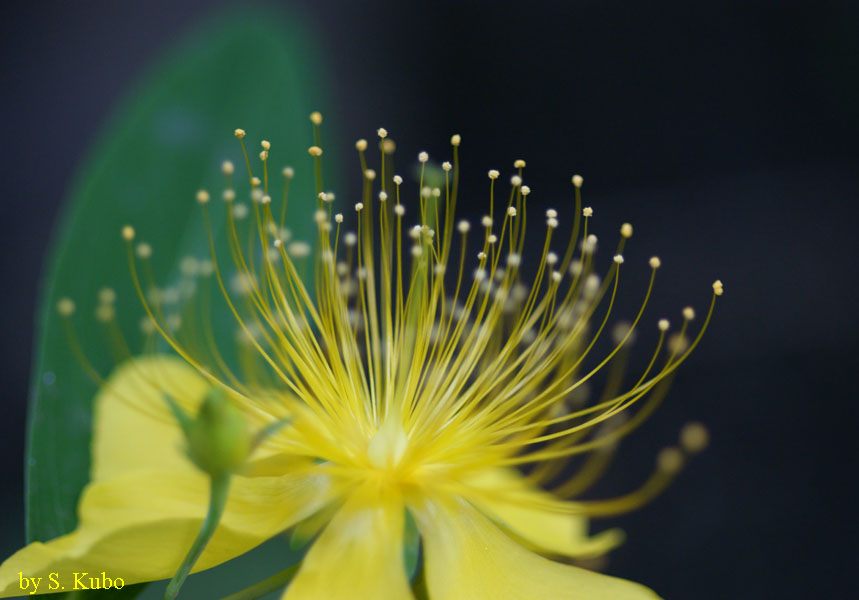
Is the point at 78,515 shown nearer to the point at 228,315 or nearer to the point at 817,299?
the point at 228,315

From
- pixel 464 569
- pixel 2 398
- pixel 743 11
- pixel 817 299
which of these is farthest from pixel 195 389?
pixel 743 11

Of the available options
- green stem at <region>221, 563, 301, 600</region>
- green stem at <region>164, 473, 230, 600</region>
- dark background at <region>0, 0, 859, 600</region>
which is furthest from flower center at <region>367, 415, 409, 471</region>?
dark background at <region>0, 0, 859, 600</region>

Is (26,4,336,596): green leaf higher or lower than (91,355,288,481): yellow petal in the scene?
higher

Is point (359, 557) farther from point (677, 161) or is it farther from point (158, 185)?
point (677, 161)

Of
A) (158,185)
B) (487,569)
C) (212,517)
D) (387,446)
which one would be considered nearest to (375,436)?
(387,446)

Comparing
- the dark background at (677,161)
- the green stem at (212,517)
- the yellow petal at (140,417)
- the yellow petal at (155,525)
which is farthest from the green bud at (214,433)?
the dark background at (677,161)

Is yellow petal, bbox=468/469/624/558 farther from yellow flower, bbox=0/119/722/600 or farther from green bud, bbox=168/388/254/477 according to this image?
green bud, bbox=168/388/254/477

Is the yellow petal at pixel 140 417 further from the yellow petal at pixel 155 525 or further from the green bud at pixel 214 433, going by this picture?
the green bud at pixel 214 433
